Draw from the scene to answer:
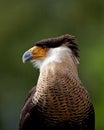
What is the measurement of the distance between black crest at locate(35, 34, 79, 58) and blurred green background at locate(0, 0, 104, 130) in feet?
37.1

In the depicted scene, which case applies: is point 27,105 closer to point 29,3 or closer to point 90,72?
point 90,72

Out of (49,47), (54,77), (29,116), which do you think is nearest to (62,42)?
(49,47)

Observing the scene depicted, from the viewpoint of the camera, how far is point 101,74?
20.5 meters

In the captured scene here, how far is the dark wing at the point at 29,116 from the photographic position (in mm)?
10727

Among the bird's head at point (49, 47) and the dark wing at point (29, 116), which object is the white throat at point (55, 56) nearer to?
the bird's head at point (49, 47)

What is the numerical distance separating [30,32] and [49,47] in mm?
14130

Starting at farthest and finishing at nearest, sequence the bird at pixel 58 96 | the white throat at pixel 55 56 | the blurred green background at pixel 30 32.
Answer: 1. the blurred green background at pixel 30 32
2. the white throat at pixel 55 56
3. the bird at pixel 58 96

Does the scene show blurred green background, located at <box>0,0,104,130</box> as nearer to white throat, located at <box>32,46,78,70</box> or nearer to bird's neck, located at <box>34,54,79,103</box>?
white throat, located at <box>32,46,78,70</box>

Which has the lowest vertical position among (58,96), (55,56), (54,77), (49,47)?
(58,96)

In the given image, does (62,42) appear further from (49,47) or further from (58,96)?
(58,96)

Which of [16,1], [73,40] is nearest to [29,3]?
[16,1]

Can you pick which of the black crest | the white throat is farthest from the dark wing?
the black crest

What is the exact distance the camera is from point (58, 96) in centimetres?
1066

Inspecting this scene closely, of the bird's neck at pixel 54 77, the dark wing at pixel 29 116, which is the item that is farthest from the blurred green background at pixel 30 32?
the bird's neck at pixel 54 77
